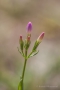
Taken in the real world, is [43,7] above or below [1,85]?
below

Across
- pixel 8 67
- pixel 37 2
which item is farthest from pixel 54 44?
pixel 37 2

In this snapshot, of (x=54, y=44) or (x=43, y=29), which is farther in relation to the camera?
(x=43, y=29)

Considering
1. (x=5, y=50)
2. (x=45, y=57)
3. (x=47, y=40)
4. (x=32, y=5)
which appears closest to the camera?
(x=45, y=57)

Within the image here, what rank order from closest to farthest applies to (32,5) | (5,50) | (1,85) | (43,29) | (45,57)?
(1,85), (45,57), (5,50), (43,29), (32,5)

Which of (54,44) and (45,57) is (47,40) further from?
(45,57)

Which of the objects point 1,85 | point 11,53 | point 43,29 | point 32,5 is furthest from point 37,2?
point 1,85

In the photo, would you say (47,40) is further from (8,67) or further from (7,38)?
(8,67)
